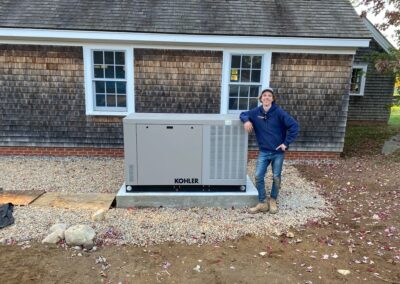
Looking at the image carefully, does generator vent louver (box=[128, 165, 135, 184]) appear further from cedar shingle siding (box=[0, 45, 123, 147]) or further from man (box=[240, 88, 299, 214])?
cedar shingle siding (box=[0, 45, 123, 147])

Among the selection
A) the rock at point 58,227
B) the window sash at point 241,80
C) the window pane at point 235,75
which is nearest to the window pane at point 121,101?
the window sash at point 241,80

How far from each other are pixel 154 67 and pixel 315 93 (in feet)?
12.4

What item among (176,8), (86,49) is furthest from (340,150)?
(86,49)

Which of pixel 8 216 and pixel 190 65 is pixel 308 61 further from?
pixel 8 216

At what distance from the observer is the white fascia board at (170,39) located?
7.24 m

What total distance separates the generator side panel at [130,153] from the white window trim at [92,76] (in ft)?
10.2

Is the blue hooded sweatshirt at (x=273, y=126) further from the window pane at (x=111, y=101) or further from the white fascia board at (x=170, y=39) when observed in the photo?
the window pane at (x=111, y=101)

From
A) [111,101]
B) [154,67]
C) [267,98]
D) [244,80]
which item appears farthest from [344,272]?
[111,101]

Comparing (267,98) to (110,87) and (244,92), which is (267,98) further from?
(110,87)

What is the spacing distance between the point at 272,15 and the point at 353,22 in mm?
1887

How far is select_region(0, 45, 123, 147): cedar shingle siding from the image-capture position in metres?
7.58

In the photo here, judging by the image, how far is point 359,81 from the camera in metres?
13.7

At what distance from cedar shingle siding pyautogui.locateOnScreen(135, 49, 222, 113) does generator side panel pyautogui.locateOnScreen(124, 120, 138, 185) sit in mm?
3101

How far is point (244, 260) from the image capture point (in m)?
3.75
